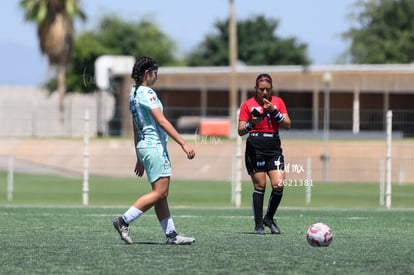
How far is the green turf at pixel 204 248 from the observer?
9.62 meters

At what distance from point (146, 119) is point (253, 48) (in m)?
84.4

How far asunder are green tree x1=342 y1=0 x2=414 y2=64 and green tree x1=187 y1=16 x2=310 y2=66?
17.1 ft

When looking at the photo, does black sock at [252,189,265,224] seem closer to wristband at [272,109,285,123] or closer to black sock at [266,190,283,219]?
black sock at [266,190,283,219]

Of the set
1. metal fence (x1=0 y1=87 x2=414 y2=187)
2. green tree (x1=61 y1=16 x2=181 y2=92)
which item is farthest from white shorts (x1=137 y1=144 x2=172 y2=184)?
green tree (x1=61 y1=16 x2=181 y2=92)

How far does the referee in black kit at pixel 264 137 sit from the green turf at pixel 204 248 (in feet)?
1.28

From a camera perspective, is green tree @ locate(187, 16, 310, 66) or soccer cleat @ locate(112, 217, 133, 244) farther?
green tree @ locate(187, 16, 310, 66)

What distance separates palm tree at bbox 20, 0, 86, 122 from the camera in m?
58.9

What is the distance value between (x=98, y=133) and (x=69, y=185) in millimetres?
7006

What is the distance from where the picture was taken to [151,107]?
11500 mm

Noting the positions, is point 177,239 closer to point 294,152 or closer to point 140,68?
point 140,68

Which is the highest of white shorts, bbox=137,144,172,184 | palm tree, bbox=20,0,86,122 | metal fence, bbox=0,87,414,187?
palm tree, bbox=20,0,86,122

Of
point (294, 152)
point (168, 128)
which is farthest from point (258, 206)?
point (294, 152)

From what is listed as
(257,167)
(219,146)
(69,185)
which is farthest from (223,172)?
(257,167)

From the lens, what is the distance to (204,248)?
11273 mm
